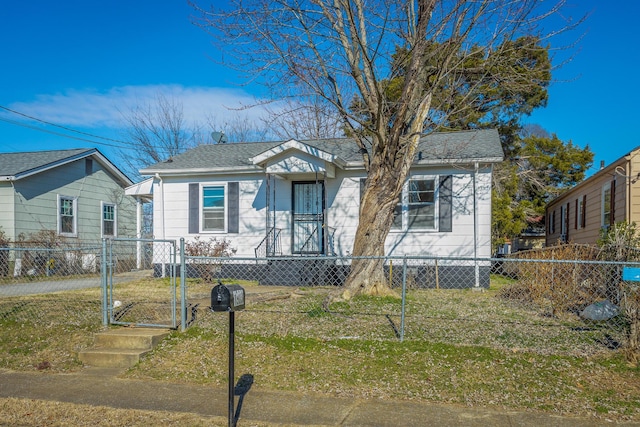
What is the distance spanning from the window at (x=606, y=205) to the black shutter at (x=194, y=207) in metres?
10.6

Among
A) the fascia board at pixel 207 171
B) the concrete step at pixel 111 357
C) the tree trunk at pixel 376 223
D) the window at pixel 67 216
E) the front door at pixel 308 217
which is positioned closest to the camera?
the concrete step at pixel 111 357

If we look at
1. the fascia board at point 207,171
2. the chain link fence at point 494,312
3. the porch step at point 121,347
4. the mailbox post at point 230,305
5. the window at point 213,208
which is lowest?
the porch step at point 121,347

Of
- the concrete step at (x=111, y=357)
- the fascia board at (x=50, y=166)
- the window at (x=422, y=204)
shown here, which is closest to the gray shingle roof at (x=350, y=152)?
the window at (x=422, y=204)

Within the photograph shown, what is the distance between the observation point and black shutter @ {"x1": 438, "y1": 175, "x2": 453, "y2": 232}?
43.0ft

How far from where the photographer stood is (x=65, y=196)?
62.7 feet

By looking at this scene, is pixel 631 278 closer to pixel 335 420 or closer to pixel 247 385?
pixel 335 420

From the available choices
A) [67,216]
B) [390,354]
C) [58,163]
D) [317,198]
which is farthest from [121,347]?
[67,216]

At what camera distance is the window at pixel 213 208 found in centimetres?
Result: 1455

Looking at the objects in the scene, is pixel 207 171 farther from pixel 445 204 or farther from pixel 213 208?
pixel 445 204

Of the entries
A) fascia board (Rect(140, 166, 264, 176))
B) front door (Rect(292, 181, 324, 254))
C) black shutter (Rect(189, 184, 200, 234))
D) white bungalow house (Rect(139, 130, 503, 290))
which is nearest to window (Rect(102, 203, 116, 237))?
white bungalow house (Rect(139, 130, 503, 290))

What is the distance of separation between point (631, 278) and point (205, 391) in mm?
4955

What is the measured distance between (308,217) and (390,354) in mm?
8084

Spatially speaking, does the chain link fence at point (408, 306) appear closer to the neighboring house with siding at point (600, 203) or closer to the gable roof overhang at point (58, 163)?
the neighboring house with siding at point (600, 203)

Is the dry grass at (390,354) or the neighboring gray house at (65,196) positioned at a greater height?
the neighboring gray house at (65,196)
